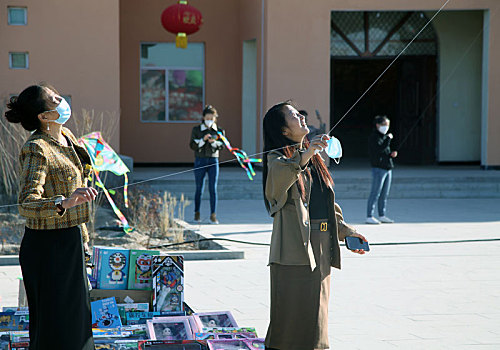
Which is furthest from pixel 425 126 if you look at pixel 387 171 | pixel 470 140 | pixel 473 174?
pixel 387 171

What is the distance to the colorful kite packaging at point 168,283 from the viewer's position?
5895 mm

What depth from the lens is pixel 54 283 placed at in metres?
4.48

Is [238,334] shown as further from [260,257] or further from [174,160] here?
[174,160]

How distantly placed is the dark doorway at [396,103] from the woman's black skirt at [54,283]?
16.0 metres

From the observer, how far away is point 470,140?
66.6 feet

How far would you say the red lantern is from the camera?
54.3ft

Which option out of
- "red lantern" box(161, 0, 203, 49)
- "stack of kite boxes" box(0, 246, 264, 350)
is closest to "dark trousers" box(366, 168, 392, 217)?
"red lantern" box(161, 0, 203, 49)

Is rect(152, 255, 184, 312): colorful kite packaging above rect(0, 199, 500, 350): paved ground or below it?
above

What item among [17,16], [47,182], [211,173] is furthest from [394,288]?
[17,16]

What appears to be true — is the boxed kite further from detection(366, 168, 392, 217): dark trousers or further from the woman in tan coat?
detection(366, 168, 392, 217): dark trousers

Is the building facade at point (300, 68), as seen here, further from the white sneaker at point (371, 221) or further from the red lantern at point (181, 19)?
the white sneaker at point (371, 221)

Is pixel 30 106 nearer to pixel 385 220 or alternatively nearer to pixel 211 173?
pixel 211 173

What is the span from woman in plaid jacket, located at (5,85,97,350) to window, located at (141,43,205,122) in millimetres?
15436

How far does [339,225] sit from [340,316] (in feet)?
6.63
